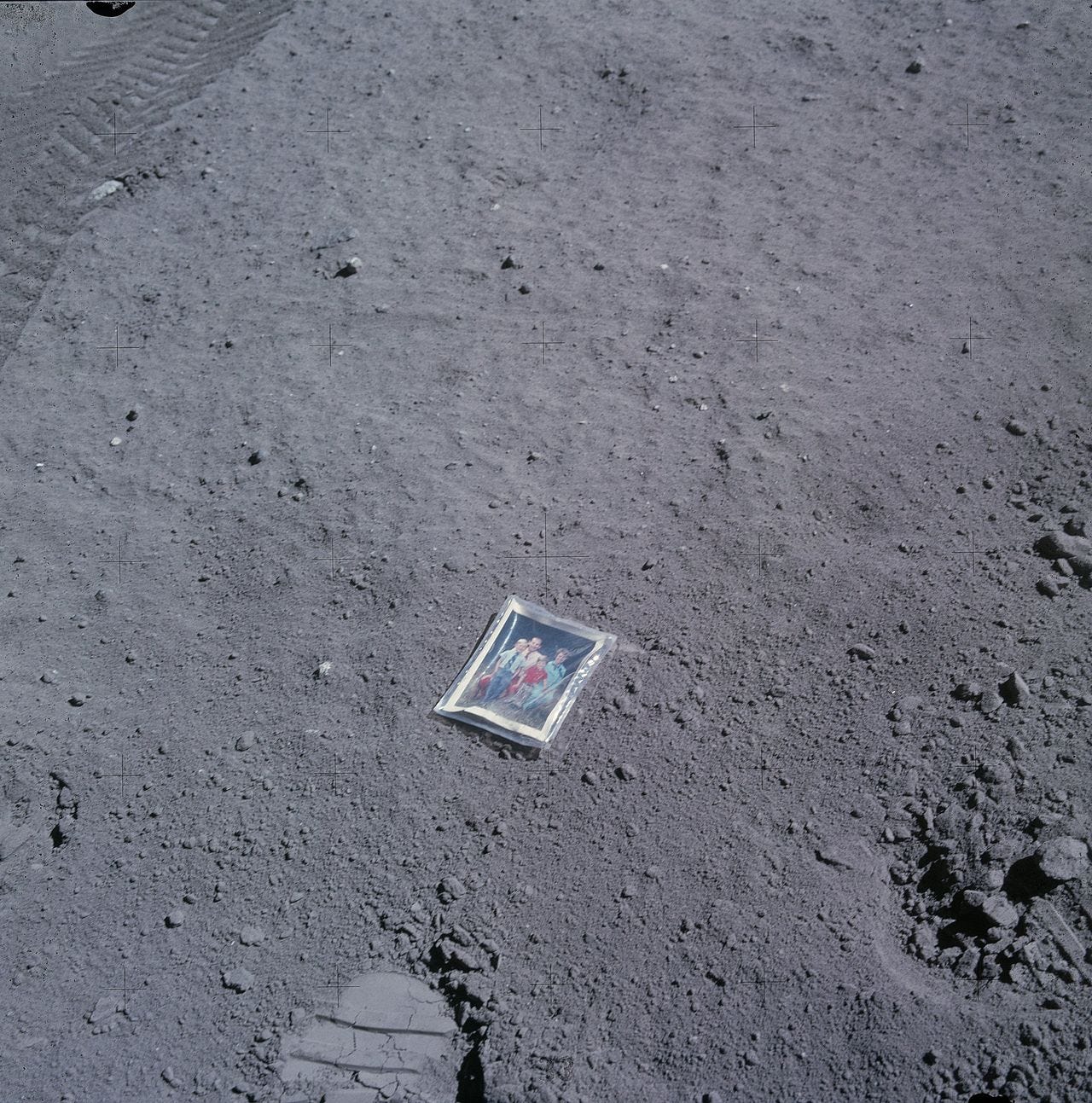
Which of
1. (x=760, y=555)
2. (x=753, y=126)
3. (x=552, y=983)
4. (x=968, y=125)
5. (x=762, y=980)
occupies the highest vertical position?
(x=968, y=125)

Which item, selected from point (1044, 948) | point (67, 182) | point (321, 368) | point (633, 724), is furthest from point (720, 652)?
point (67, 182)

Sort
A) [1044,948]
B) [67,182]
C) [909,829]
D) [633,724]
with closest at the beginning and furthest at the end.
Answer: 1. [1044,948]
2. [909,829]
3. [633,724]
4. [67,182]

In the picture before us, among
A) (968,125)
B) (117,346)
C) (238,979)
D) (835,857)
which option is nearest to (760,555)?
(835,857)

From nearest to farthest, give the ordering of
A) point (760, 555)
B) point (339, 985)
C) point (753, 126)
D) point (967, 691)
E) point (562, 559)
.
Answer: point (339, 985) → point (967, 691) → point (760, 555) → point (562, 559) → point (753, 126)

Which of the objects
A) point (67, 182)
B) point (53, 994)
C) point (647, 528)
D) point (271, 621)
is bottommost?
point (53, 994)

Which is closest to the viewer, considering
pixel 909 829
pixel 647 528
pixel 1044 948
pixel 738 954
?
pixel 1044 948

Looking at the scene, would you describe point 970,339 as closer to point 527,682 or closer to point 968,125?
point 968,125

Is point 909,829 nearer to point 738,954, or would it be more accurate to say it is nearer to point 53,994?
point 738,954
